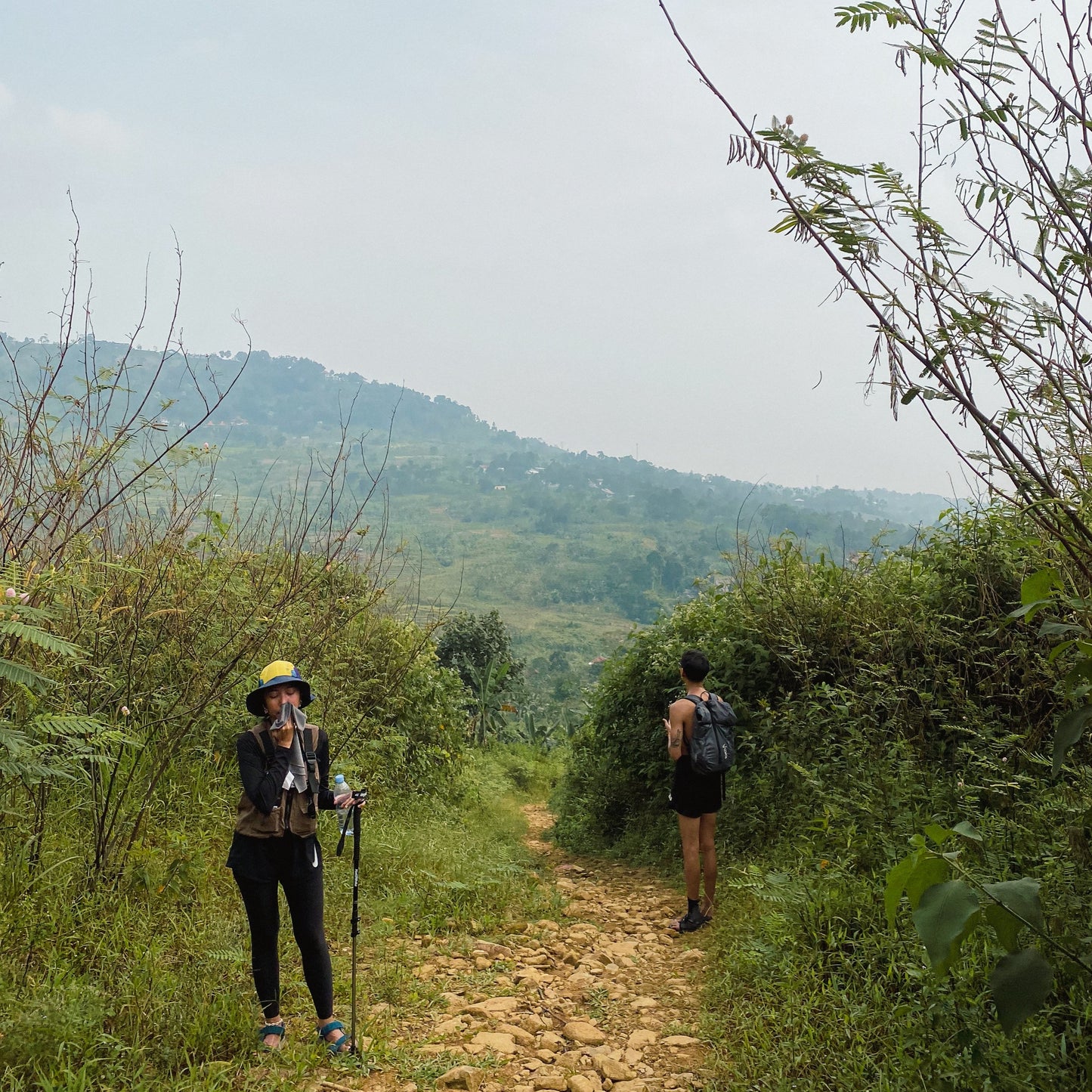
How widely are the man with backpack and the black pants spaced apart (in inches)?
107

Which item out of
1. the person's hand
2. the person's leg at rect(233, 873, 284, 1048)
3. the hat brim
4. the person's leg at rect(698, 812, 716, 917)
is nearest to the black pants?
the person's leg at rect(233, 873, 284, 1048)

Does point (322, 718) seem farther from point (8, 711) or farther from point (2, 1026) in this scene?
point (2, 1026)

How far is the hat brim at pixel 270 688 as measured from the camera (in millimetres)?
3971

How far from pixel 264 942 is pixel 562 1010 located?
1.70 m

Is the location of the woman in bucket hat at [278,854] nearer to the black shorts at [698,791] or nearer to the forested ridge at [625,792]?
the forested ridge at [625,792]

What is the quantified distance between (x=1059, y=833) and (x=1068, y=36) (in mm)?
3400

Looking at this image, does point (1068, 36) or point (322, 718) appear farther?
point (322, 718)

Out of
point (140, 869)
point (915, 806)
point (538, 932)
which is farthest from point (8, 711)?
point (915, 806)

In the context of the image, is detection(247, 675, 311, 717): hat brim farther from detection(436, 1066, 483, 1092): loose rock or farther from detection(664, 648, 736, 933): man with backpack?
detection(664, 648, 736, 933): man with backpack

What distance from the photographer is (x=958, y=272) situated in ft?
7.93

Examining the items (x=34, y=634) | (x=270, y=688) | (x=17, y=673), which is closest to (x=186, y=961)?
(x=270, y=688)

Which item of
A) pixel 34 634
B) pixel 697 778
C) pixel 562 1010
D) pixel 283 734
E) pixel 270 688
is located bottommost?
pixel 562 1010

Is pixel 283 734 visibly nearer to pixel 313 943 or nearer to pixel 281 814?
pixel 281 814

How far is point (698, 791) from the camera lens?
19.1ft
